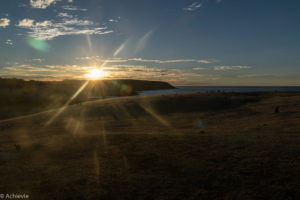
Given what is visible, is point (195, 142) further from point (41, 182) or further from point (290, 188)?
point (41, 182)

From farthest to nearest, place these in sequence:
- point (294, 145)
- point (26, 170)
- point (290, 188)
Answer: point (294, 145) → point (26, 170) → point (290, 188)

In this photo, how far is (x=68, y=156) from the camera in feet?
25.4

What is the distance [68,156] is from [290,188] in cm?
728

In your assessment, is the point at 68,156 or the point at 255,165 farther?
the point at 68,156

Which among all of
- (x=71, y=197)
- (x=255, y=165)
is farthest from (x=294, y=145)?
(x=71, y=197)

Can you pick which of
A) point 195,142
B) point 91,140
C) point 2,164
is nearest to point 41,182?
point 2,164

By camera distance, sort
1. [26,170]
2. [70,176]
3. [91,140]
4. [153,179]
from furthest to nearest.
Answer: [91,140]
[26,170]
[70,176]
[153,179]

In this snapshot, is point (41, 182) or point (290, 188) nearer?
point (290, 188)

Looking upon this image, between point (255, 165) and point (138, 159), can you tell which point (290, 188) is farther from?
point (138, 159)

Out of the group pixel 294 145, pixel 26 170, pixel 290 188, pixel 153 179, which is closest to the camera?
pixel 290 188

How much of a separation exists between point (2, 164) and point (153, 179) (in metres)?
5.64

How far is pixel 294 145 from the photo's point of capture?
7.50 meters

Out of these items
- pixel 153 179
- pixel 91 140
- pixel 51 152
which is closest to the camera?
pixel 153 179

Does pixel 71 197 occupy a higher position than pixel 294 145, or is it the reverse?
pixel 294 145
